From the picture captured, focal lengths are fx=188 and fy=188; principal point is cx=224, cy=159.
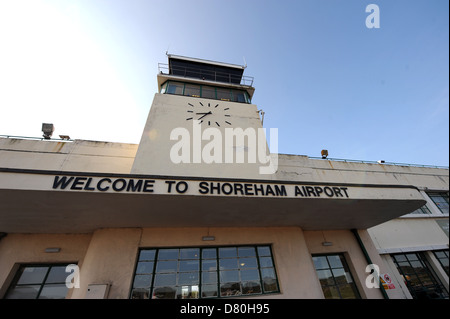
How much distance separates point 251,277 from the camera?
6.92 metres

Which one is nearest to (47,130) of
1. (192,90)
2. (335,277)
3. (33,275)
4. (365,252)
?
(33,275)

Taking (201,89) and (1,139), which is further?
(201,89)

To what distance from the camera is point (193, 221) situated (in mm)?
6703

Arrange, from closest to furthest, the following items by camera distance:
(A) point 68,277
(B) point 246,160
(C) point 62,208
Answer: (C) point 62,208, (A) point 68,277, (B) point 246,160

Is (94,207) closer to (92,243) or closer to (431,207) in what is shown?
(92,243)

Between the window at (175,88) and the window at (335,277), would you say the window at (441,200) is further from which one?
the window at (175,88)

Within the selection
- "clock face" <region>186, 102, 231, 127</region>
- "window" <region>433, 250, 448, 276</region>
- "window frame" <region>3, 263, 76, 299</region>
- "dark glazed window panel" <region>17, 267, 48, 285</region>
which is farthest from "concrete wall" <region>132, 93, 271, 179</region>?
"window" <region>433, 250, 448, 276</region>

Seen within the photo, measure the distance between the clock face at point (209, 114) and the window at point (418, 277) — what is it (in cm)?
1139

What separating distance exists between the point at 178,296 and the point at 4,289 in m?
5.38

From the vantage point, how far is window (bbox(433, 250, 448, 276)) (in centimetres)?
1002

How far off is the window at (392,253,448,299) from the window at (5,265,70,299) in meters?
14.6

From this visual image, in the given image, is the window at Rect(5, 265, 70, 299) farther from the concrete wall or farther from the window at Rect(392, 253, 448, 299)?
the window at Rect(392, 253, 448, 299)

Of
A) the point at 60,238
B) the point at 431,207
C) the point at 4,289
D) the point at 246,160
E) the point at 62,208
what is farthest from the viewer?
the point at 431,207

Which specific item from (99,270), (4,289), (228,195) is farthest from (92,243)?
(228,195)
